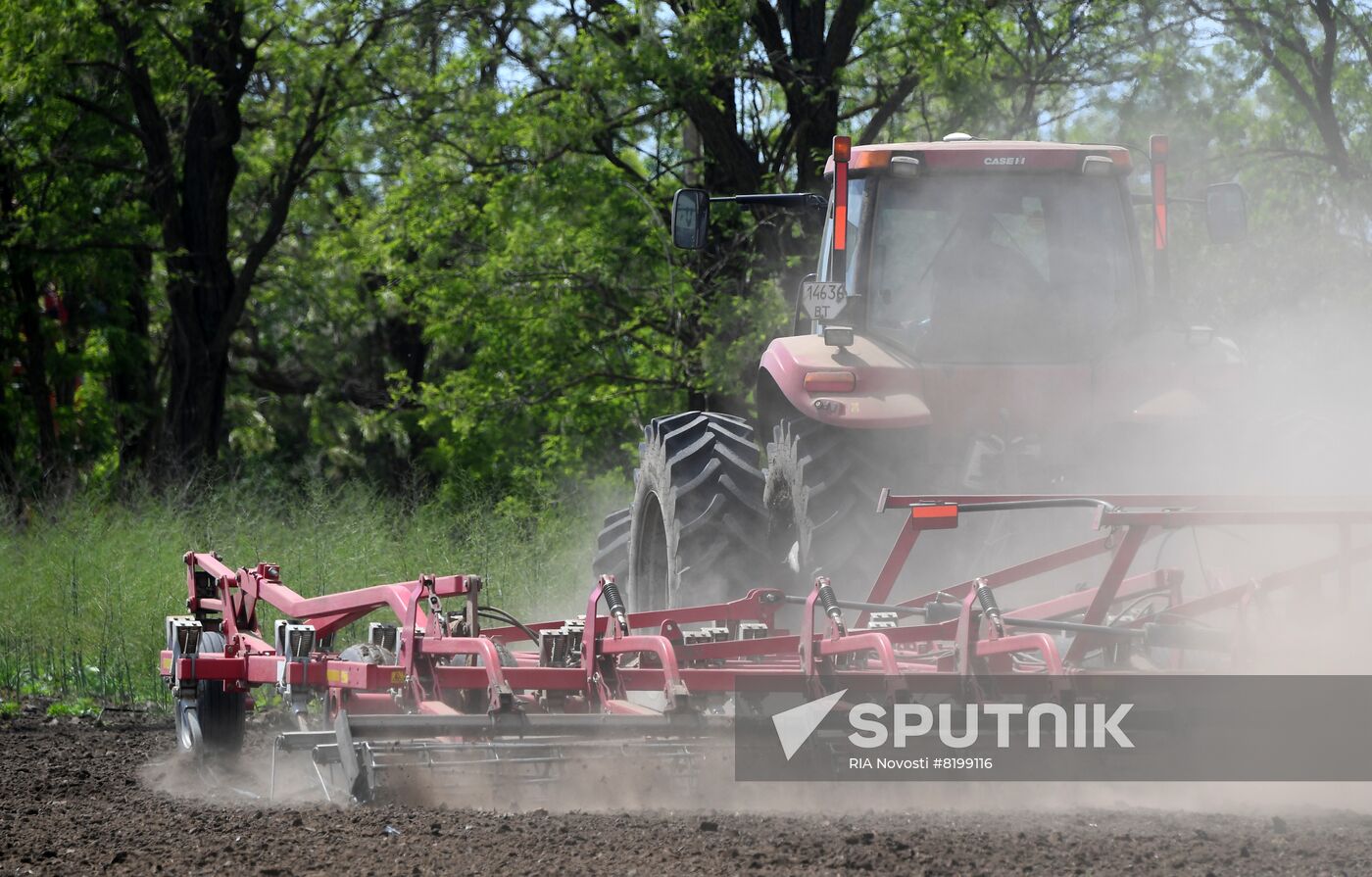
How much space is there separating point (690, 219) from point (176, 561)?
5.73 metres

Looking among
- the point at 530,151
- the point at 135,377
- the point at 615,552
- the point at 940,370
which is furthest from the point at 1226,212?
the point at 135,377

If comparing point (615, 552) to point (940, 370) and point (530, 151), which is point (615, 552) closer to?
point (940, 370)

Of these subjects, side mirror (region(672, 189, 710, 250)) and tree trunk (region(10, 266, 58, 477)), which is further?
tree trunk (region(10, 266, 58, 477))

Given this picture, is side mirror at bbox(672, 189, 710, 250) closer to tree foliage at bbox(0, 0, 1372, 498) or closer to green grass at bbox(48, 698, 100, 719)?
green grass at bbox(48, 698, 100, 719)

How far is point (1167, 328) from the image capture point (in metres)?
6.64

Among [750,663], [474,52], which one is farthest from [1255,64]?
[750,663]

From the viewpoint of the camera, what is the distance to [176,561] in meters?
11.5

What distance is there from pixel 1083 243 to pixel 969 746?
124 inches

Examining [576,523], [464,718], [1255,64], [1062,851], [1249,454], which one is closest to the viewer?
[1062,851]

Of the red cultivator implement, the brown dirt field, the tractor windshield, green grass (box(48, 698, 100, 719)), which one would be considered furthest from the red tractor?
green grass (box(48, 698, 100, 719))

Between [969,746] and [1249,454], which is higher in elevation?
[1249,454]

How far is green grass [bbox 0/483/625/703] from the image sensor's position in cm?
983

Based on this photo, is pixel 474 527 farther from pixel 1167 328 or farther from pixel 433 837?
pixel 433 837

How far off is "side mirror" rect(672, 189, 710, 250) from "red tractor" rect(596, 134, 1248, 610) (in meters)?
0.01
